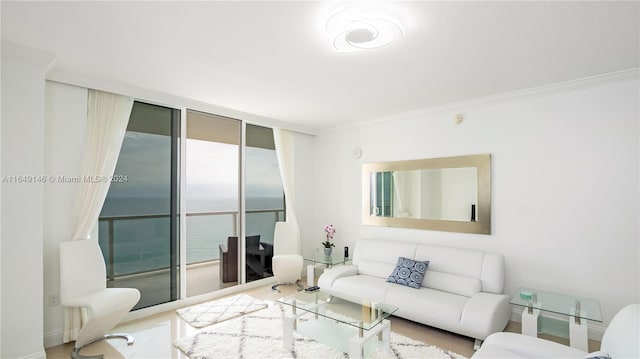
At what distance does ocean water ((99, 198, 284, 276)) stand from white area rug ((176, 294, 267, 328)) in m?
0.65

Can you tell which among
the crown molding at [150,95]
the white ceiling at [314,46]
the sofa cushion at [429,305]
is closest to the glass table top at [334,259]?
the sofa cushion at [429,305]

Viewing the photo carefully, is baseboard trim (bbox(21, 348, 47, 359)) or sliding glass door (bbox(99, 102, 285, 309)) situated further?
sliding glass door (bbox(99, 102, 285, 309))

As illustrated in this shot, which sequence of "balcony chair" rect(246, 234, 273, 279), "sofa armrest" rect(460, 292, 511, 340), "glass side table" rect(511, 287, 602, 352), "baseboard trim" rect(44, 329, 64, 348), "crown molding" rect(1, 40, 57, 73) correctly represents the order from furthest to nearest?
1. "balcony chair" rect(246, 234, 273, 279)
2. "baseboard trim" rect(44, 329, 64, 348)
3. "sofa armrest" rect(460, 292, 511, 340)
4. "glass side table" rect(511, 287, 602, 352)
5. "crown molding" rect(1, 40, 57, 73)

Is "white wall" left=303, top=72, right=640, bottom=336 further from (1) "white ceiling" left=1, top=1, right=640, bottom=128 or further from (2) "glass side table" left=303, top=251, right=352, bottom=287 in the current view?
(2) "glass side table" left=303, top=251, right=352, bottom=287

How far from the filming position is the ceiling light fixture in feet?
6.61

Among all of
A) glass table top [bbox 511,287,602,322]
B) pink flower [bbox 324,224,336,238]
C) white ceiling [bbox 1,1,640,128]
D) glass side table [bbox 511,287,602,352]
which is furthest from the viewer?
pink flower [bbox 324,224,336,238]

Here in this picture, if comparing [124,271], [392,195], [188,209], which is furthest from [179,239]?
[392,195]

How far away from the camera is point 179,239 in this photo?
4.04 meters

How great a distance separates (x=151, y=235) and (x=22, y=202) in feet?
4.40

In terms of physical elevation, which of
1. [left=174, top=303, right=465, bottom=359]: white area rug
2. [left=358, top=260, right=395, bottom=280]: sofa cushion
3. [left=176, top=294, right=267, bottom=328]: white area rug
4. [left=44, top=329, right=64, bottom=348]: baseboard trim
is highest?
[left=358, top=260, right=395, bottom=280]: sofa cushion

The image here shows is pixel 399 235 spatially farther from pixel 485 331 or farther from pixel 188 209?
pixel 188 209

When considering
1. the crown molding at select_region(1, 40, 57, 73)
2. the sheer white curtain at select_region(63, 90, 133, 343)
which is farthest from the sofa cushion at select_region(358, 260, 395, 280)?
the crown molding at select_region(1, 40, 57, 73)

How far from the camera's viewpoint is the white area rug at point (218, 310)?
11.8 ft

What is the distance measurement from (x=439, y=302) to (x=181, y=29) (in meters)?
3.33
